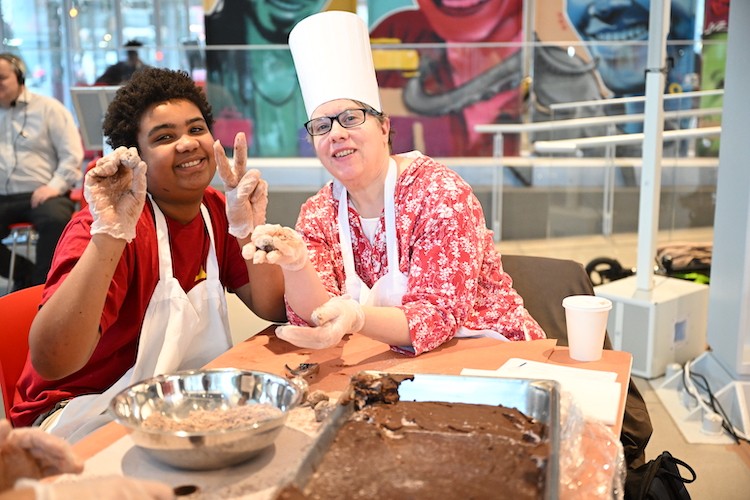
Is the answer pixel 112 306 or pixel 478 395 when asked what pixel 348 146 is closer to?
pixel 112 306

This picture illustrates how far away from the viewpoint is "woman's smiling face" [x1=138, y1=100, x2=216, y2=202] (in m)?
1.93

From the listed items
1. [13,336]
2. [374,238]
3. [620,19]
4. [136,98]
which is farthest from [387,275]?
[620,19]

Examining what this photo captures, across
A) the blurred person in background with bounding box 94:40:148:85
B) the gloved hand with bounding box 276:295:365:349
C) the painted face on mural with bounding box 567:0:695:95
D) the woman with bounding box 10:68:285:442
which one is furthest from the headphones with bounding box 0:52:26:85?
the painted face on mural with bounding box 567:0:695:95

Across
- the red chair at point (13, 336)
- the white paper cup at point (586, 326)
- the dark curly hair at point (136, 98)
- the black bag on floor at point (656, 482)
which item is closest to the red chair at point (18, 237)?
the red chair at point (13, 336)

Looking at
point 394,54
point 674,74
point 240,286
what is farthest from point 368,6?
point 240,286

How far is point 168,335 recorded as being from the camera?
1.81 meters

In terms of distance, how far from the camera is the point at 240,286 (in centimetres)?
222

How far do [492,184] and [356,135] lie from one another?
417cm

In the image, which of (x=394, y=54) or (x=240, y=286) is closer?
(x=240, y=286)

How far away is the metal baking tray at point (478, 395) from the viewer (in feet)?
4.02

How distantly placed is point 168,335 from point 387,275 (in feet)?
1.91

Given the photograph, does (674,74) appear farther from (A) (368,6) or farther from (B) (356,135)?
(B) (356,135)

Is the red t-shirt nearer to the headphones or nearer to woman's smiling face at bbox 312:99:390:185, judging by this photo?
woman's smiling face at bbox 312:99:390:185

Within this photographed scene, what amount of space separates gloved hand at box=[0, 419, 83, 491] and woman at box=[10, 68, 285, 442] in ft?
1.68
